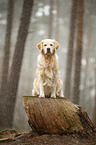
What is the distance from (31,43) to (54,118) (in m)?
10.2

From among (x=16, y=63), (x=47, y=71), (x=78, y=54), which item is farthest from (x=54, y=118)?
(x=78, y=54)

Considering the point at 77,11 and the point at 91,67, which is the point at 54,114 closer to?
the point at 77,11

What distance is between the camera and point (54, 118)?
4.30 metres

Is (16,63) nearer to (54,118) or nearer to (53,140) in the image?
(54,118)

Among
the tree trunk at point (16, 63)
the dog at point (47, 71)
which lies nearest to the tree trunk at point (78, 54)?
the tree trunk at point (16, 63)

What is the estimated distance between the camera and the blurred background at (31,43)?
24.5ft

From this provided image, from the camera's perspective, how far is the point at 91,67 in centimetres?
2427

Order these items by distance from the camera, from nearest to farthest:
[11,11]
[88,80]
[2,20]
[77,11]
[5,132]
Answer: [5,132]
[11,11]
[77,11]
[2,20]
[88,80]

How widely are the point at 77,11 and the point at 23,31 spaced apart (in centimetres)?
517

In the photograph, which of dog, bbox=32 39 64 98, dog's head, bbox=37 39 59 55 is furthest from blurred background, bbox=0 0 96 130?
dog's head, bbox=37 39 59 55

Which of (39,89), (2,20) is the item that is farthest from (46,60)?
(2,20)

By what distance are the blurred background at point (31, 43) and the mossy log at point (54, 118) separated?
10.5 ft

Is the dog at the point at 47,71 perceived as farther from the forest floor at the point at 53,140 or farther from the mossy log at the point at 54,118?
the forest floor at the point at 53,140

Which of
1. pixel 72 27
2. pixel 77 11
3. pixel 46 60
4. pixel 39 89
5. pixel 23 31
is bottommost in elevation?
pixel 39 89
